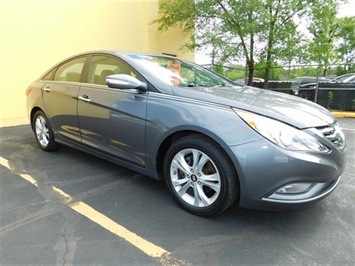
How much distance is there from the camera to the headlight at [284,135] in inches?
73.6

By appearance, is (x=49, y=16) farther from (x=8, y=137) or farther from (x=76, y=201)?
(x=76, y=201)

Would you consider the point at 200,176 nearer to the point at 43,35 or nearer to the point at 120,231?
the point at 120,231

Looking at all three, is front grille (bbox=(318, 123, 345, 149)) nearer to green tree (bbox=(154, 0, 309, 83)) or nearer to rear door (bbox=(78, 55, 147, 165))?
rear door (bbox=(78, 55, 147, 165))

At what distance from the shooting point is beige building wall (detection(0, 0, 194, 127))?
5.83 meters

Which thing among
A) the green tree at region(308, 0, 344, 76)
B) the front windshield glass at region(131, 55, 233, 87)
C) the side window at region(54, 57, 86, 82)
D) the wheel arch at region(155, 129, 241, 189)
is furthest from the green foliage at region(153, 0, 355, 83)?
the wheel arch at region(155, 129, 241, 189)

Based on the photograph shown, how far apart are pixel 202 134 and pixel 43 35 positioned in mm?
5970

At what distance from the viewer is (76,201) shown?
2.54m

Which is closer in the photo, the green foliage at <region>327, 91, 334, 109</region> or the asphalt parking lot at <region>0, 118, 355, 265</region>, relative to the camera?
the asphalt parking lot at <region>0, 118, 355, 265</region>

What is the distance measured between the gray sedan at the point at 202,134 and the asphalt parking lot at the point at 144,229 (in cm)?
26

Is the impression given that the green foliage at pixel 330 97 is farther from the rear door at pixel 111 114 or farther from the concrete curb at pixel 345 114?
the rear door at pixel 111 114

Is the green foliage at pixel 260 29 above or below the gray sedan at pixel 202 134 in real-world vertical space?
above

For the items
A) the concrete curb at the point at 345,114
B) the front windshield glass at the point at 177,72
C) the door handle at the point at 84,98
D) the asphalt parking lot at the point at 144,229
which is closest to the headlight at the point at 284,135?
the asphalt parking lot at the point at 144,229

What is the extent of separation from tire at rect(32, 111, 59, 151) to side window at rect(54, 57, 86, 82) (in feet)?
2.16

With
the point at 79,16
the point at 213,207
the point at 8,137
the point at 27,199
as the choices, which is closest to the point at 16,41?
the point at 79,16
